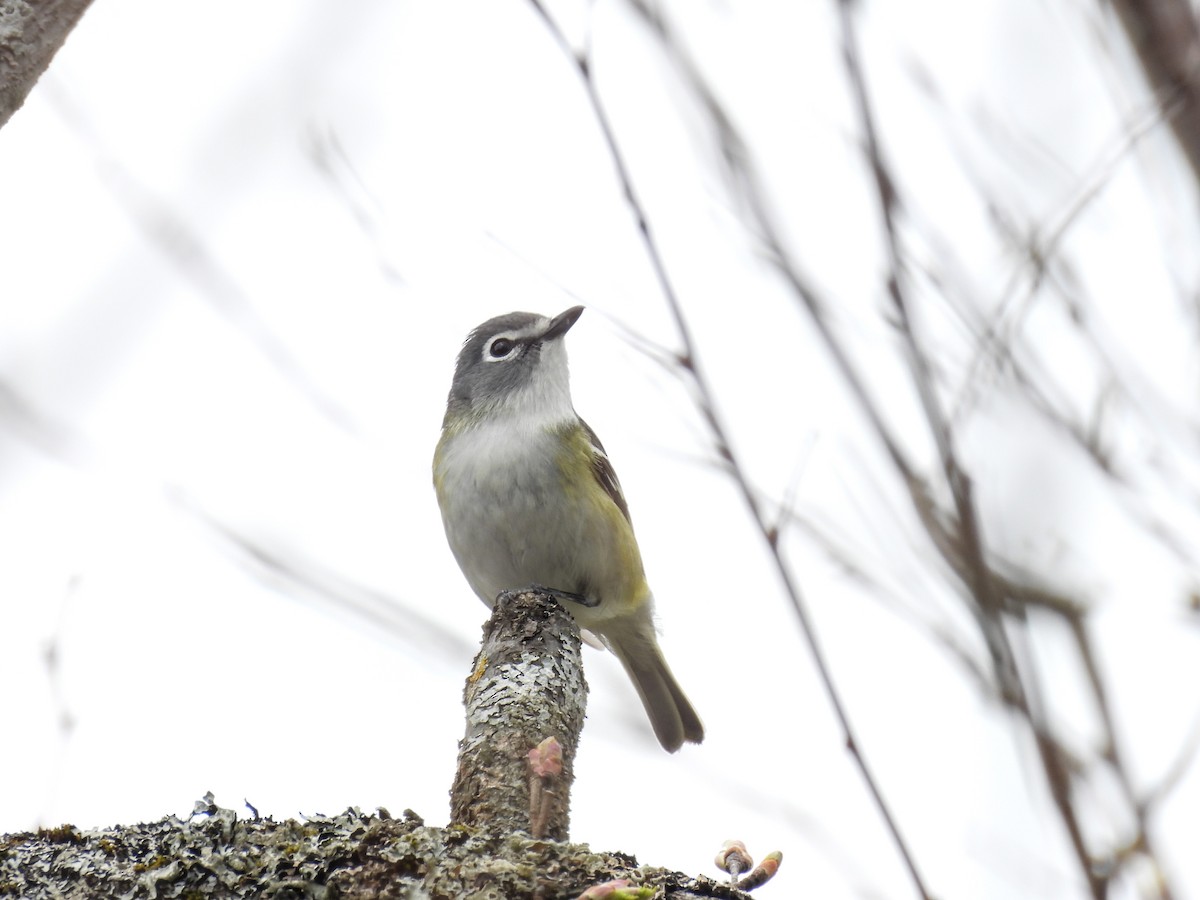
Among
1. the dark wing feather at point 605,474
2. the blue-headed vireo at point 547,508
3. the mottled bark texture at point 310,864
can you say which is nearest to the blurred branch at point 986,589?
the mottled bark texture at point 310,864

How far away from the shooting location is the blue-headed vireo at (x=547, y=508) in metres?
5.71

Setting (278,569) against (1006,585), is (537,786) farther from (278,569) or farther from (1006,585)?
(278,569)

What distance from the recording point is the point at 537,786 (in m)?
2.38

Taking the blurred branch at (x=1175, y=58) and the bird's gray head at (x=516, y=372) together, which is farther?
the bird's gray head at (x=516, y=372)

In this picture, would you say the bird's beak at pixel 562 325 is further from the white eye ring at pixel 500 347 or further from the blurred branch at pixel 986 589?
the blurred branch at pixel 986 589

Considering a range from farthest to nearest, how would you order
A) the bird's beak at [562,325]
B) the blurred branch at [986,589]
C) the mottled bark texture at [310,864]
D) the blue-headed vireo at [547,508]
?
1. the bird's beak at [562,325]
2. the blue-headed vireo at [547,508]
3. the mottled bark texture at [310,864]
4. the blurred branch at [986,589]

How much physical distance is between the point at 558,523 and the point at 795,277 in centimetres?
270

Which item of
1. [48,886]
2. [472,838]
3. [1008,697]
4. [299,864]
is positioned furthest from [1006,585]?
[48,886]

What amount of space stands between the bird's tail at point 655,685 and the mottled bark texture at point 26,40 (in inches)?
171

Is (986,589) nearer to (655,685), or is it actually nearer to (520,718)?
(520,718)

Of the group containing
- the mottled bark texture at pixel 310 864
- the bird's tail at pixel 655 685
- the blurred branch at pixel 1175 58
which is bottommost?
the mottled bark texture at pixel 310 864

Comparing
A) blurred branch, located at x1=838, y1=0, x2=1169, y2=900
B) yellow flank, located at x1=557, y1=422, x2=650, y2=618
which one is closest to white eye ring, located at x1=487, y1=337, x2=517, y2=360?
yellow flank, located at x1=557, y1=422, x2=650, y2=618

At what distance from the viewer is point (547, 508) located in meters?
5.71

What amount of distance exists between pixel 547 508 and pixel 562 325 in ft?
4.74
